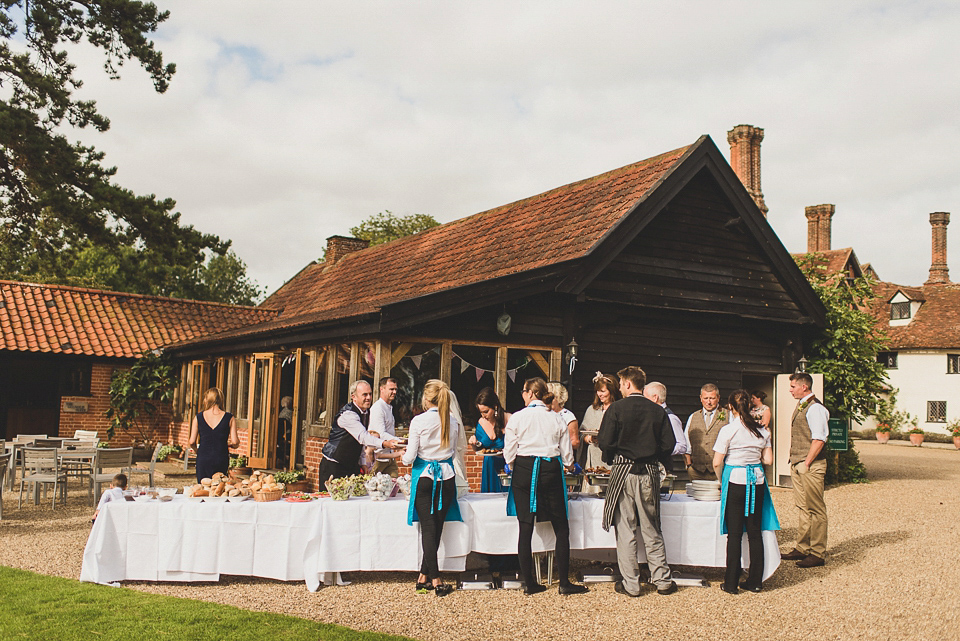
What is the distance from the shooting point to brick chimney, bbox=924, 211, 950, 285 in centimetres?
4278

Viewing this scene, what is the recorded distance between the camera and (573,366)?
12016mm

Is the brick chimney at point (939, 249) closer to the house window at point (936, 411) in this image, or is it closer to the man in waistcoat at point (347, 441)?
the house window at point (936, 411)

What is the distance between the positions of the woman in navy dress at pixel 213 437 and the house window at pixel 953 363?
117 ft

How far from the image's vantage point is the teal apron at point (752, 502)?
270 inches

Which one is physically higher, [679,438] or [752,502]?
[679,438]

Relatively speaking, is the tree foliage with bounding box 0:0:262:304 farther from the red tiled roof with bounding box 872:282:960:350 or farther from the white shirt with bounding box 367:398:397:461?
the red tiled roof with bounding box 872:282:960:350

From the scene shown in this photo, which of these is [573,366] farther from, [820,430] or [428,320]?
[820,430]

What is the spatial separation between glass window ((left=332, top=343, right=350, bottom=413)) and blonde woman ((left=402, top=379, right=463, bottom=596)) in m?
5.22

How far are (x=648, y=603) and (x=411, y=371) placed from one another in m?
5.50

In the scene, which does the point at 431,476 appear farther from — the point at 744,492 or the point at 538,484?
the point at 744,492

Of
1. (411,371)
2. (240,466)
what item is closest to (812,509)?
(411,371)

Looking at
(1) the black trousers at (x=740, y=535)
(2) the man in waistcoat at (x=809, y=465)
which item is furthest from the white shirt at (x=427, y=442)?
(2) the man in waistcoat at (x=809, y=465)

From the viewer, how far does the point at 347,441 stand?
309 inches

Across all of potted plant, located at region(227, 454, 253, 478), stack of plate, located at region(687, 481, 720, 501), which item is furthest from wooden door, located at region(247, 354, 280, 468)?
stack of plate, located at region(687, 481, 720, 501)
